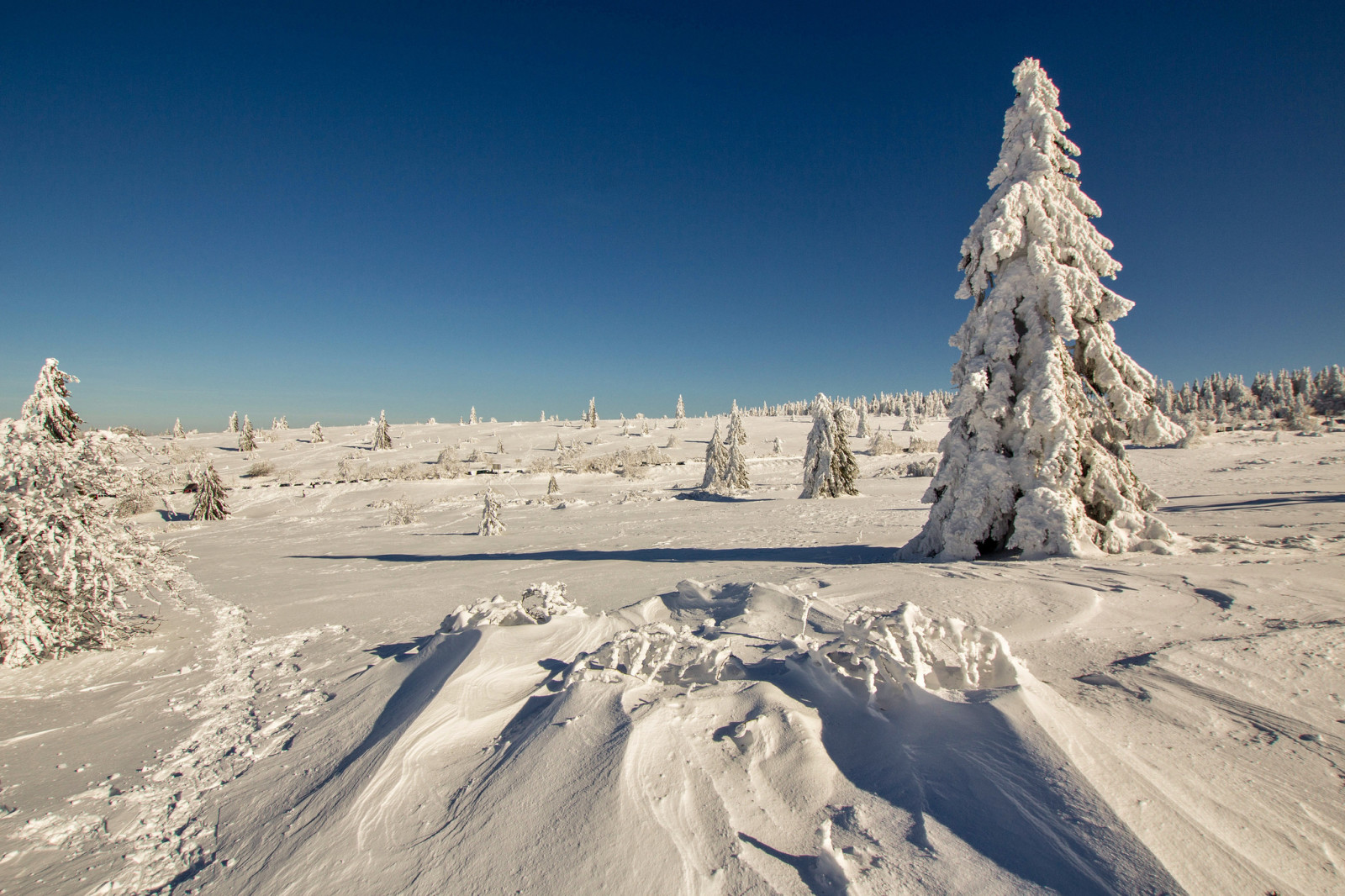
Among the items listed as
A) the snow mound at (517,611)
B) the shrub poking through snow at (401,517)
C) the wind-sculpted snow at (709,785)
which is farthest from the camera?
the shrub poking through snow at (401,517)

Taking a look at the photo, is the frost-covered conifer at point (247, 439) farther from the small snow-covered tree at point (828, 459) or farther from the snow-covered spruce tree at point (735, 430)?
the small snow-covered tree at point (828, 459)

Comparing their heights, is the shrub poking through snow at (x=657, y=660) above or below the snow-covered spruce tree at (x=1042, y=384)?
below

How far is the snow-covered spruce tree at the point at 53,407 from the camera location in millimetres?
5930

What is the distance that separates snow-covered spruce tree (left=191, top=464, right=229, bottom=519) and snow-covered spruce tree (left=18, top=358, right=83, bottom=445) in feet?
69.4

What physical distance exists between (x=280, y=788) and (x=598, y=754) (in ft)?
6.49

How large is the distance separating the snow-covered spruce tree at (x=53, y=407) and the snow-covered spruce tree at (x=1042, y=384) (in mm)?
11894

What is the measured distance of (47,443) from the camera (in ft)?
19.1

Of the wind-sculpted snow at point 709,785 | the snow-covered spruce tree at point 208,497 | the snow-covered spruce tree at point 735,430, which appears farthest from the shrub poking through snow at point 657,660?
the snow-covered spruce tree at point 208,497

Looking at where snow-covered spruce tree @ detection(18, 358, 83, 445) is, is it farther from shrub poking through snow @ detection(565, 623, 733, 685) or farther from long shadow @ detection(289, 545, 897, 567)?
shrub poking through snow @ detection(565, 623, 733, 685)

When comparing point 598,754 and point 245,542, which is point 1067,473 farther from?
point 245,542

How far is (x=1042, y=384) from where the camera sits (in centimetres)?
771

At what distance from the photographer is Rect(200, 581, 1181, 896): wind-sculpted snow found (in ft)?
6.25

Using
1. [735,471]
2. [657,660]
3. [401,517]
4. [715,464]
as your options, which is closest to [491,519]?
[401,517]

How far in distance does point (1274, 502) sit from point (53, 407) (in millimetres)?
19751
